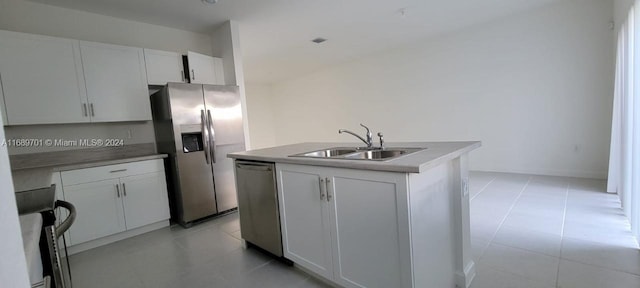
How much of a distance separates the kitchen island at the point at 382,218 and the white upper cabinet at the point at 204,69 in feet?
7.27

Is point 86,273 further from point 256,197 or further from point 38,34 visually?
point 38,34

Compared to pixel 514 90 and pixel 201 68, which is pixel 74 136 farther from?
pixel 514 90

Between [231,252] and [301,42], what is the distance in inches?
144

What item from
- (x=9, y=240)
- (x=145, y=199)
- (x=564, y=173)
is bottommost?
(x=564, y=173)

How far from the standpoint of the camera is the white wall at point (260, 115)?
28.5 feet

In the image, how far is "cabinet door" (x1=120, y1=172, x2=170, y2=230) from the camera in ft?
9.71

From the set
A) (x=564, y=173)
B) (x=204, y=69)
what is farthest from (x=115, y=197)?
(x=564, y=173)

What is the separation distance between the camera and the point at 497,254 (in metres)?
2.14

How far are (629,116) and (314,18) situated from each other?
11.3ft

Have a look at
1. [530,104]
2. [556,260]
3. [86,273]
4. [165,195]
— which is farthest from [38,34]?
[530,104]

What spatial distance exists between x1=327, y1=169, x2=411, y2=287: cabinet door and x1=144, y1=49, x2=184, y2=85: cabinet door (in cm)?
283

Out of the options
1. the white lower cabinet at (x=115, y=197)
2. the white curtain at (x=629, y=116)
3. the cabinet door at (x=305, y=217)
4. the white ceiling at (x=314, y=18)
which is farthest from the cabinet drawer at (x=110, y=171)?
the white curtain at (x=629, y=116)

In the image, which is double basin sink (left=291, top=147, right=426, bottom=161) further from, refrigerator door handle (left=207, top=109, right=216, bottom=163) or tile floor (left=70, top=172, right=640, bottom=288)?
refrigerator door handle (left=207, top=109, right=216, bottom=163)

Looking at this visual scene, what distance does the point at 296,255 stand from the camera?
2039 mm
